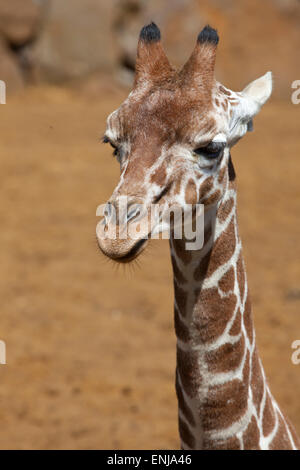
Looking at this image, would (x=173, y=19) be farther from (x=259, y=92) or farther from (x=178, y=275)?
(x=178, y=275)

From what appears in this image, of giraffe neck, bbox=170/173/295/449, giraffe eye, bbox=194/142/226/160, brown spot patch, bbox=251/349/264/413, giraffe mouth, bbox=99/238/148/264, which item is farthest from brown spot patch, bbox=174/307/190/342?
giraffe eye, bbox=194/142/226/160

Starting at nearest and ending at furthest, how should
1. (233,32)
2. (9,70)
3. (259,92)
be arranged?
(259,92) < (9,70) < (233,32)

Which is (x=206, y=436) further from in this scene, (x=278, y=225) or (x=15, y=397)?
(x=278, y=225)

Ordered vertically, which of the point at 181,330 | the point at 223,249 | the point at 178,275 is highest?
the point at 223,249

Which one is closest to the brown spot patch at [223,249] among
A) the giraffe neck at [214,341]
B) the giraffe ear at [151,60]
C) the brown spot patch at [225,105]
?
the giraffe neck at [214,341]

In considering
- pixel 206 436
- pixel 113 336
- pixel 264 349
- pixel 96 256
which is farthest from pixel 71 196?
pixel 206 436

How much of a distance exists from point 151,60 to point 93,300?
528 cm

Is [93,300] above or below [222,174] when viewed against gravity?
below

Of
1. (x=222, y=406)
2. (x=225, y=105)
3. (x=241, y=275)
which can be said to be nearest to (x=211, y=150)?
(x=225, y=105)

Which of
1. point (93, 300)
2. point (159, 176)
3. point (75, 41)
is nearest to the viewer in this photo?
point (159, 176)

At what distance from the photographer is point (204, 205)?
2.99 metres

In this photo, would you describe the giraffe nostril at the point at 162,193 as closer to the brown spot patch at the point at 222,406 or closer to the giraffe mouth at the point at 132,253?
the giraffe mouth at the point at 132,253

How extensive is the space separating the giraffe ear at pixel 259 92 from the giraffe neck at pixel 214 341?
1.29ft

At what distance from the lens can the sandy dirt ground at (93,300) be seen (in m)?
6.08
